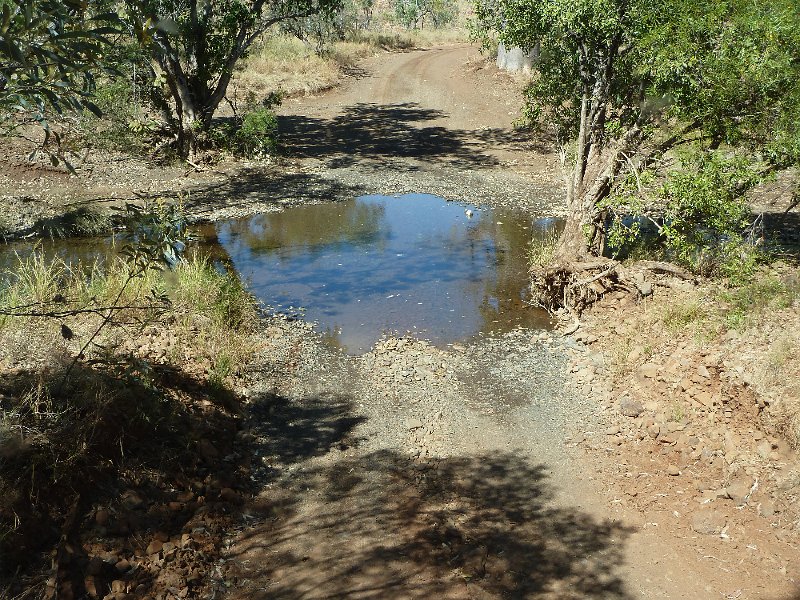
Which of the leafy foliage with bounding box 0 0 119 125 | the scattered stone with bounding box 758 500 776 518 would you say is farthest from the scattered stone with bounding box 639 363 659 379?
the leafy foliage with bounding box 0 0 119 125

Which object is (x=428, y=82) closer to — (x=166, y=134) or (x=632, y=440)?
(x=166, y=134)

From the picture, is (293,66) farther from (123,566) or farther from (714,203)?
(123,566)

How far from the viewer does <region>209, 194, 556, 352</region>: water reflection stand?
34.8 feet

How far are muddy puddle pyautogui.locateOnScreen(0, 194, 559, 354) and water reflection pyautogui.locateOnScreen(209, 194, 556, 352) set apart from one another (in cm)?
2

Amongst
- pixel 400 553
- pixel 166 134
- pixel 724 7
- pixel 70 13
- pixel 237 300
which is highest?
pixel 724 7

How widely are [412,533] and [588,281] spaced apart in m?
5.42

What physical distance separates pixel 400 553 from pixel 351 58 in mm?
32713

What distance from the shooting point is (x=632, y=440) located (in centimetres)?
746

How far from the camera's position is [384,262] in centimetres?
1292

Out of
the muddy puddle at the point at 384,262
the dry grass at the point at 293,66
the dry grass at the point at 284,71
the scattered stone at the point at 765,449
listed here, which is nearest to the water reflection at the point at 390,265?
the muddy puddle at the point at 384,262

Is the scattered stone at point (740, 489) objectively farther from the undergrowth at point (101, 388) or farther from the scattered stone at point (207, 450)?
the undergrowth at point (101, 388)

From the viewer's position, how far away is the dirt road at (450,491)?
221 inches

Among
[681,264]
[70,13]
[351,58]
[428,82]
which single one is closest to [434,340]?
[681,264]

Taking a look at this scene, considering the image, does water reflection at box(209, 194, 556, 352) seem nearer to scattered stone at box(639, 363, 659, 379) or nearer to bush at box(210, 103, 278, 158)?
scattered stone at box(639, 363, 659, 379)
